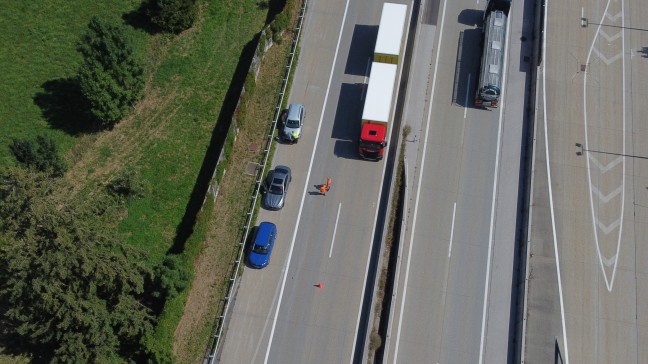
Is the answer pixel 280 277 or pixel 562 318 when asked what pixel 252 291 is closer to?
pixel 280 277

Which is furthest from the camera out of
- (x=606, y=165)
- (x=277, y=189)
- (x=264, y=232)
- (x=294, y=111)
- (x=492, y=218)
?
(x=606, y=165)

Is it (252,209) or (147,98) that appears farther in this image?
(147,98)

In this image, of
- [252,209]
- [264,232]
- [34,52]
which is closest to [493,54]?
[252,209]

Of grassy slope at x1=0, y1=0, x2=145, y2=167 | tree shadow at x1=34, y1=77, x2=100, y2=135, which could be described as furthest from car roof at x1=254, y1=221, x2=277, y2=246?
grassy slope at x1=0, y1=0, x2=145, y2=167

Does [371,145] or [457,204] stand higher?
[371,145]

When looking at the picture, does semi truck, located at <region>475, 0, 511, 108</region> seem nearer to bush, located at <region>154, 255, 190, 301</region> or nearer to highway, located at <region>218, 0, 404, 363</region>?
→ highway, located at <region>218, 0, 404, 363</region>

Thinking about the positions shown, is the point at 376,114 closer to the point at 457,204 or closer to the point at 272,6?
the point at 457,204

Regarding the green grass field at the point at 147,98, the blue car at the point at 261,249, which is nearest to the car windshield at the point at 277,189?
the blue car at the point at 261,249
